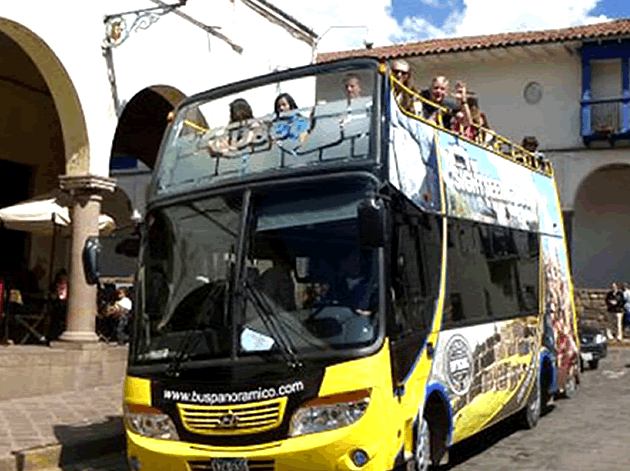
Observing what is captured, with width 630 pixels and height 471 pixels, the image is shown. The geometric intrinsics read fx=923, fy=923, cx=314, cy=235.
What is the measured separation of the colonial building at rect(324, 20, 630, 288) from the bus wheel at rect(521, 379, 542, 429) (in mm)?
15799

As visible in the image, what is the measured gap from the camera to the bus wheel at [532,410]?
10062 millimetres

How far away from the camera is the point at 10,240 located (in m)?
16.6

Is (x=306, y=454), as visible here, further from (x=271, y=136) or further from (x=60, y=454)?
(x=60, y=454)

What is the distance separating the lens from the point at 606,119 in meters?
25.1

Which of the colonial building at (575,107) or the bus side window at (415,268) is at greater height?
the colonial building at (575,107)

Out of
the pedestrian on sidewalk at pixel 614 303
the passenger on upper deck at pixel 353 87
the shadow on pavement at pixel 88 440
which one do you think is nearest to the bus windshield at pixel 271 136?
the passenger on upper deck at pixel 353 87

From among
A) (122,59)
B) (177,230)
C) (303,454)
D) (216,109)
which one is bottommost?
(303,454)

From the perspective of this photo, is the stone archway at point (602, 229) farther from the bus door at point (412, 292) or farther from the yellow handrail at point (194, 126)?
the yellow handrail at point (194, 126)

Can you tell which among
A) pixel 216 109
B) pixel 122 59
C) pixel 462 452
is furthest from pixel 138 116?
pixel 462 452

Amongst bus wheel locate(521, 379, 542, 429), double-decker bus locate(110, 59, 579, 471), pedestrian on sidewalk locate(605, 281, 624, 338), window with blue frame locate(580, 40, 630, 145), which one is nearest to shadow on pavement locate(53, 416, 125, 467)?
double-decker bus locate(110, 59, 579, 471)

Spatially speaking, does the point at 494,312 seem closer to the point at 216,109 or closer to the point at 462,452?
the point at 462,452

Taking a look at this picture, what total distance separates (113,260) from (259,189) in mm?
21559

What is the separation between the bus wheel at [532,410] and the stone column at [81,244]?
18.4ft

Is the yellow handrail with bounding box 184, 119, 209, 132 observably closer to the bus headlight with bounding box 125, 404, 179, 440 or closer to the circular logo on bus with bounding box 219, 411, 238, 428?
the bus headlight with bounding box 125, 404, 179, 440
